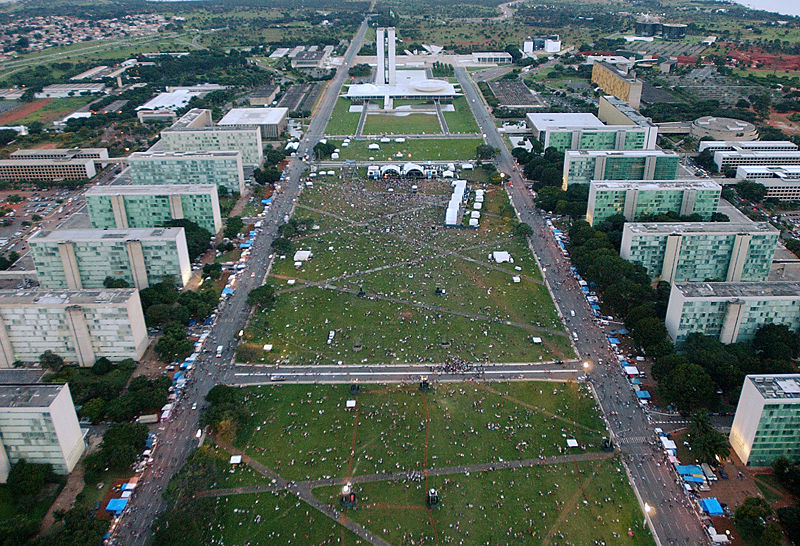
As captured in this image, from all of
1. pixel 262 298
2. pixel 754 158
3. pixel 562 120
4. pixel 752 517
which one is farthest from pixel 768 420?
pixel 562 120

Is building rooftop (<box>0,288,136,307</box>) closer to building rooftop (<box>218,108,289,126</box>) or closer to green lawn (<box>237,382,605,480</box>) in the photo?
green lawn (<box>237,382,605,480</box>)

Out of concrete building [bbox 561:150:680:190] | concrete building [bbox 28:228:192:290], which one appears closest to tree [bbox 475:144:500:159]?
concrete building [bbox 561:150:680:190]

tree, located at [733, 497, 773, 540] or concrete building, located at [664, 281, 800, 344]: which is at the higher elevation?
concrete building, located at [664, 281, 800, 344]

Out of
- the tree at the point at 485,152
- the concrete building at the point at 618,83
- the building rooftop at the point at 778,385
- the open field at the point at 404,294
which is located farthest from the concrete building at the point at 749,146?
the building rooftop at the point at 778,385

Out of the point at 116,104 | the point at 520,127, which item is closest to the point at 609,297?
the point at 520,127

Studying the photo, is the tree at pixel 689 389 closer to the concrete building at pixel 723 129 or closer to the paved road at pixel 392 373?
the paved road at pixel 392 373

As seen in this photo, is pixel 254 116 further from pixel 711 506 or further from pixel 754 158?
pixel 711 506

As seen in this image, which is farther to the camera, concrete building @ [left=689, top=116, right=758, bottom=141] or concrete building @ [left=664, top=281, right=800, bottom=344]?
concrete building @ [left=689, top=116, right=758, bottom=141]
